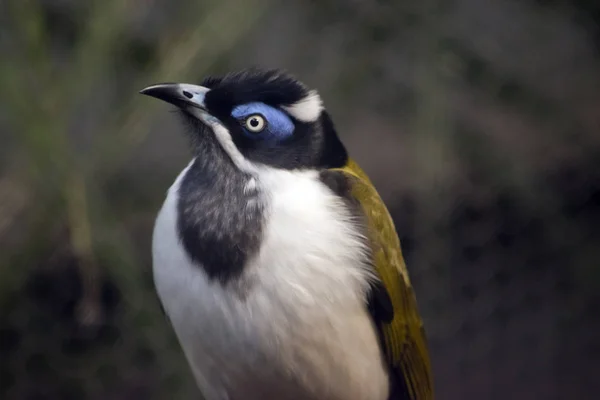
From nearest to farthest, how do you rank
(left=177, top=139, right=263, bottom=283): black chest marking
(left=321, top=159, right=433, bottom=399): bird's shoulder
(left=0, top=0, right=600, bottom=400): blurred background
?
(left=177, top=139, right=263, bottom=283): black chest marking
(left=321, top=159, right=433, bottom=399): bird's shoulder
(left=0, top=0, right=600, bottom=400): blurred background

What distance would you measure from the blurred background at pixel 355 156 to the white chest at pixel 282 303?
Result: 0.65 meters

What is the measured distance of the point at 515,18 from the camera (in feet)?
6.80

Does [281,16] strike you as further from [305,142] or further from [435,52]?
[305,142]

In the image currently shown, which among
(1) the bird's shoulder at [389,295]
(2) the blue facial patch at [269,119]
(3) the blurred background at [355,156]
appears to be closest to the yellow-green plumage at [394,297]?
(1) the bird's shoulder at [389,295]

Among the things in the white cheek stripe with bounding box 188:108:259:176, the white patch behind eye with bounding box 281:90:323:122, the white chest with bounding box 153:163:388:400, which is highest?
the white patch behind eye with bounding box 281:90:323:122

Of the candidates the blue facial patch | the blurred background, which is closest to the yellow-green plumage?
A: the blue facial patch

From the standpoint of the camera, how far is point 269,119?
3.42 feet

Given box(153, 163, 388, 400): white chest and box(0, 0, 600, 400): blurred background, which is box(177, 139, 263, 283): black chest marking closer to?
box(153, 163, 388, 400): white chest

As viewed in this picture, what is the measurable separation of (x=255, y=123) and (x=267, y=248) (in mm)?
149

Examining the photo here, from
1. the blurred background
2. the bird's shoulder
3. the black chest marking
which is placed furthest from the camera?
the blurred background

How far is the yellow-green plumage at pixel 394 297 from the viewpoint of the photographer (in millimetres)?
1130

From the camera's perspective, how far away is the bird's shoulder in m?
1.12

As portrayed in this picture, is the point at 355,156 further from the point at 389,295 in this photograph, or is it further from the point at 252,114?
the point at 252,114

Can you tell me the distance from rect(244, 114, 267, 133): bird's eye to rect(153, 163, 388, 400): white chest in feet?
0.18
